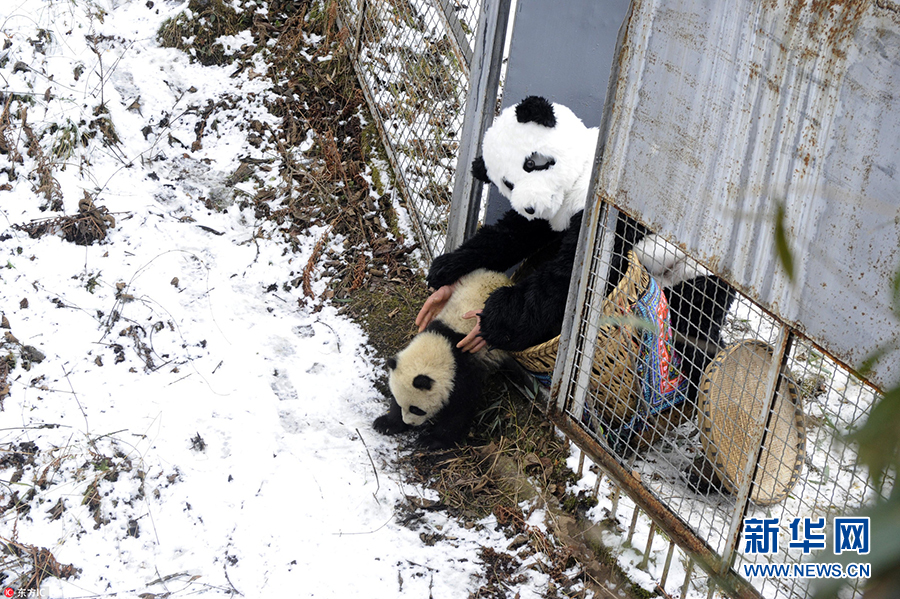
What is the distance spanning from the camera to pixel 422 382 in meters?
3.56

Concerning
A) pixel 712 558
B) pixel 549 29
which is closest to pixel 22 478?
pixel 712 558

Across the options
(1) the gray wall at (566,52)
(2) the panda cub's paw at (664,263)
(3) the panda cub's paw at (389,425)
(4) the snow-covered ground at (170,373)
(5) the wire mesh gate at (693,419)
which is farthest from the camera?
(3) the panda cub's paw at (389,425)

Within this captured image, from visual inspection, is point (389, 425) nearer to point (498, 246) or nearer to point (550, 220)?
point (498, 246)

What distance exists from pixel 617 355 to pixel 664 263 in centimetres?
46

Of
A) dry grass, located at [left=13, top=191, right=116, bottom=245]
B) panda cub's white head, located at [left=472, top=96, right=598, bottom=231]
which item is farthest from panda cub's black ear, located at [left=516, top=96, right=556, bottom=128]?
dry grass, located at [left=13, top=191, right=116, bottom=245]

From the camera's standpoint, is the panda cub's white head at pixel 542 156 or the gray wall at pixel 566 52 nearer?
the panda cub's white head at pixel 542 156

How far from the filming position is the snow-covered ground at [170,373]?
304cm

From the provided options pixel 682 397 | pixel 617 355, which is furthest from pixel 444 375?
pixel 682 397

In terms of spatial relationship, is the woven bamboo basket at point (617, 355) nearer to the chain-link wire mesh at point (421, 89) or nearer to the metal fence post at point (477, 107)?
the metal fence post at point (477, 107)

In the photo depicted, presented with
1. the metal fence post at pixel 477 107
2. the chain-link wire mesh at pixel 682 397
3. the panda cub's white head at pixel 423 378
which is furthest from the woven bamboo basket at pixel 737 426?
the metal fence post at pixel 477 107

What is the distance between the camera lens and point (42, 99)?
4988 mm

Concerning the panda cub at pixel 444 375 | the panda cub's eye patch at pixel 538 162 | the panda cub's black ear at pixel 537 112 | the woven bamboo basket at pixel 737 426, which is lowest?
the panda cub at pixel 444 375

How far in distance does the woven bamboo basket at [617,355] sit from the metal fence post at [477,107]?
970mm

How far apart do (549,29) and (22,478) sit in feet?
10.2
